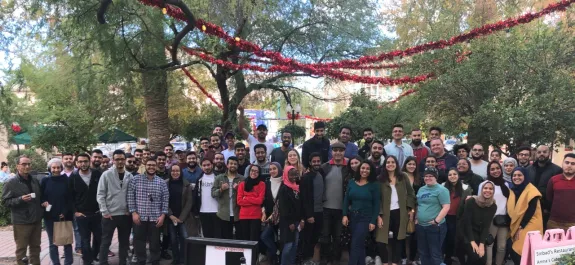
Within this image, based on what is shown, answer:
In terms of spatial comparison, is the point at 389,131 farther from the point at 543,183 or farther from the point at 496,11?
the point at 543,183

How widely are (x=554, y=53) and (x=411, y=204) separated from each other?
7.47 m

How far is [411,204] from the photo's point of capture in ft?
19.3

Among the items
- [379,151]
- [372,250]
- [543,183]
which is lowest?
[372,250]

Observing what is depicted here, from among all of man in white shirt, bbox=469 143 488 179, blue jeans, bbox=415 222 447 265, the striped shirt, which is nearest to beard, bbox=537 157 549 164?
man in white shirt, bbox=469 143 488 179

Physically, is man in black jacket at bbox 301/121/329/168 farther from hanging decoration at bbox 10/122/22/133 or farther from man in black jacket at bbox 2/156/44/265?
hanging decoration at bbox 10/122/22/133

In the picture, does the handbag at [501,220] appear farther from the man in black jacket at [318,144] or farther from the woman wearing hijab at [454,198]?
the man in black jacket at [318,144]

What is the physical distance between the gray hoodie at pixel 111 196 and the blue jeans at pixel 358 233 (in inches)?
132

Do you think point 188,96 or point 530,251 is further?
point 188,96

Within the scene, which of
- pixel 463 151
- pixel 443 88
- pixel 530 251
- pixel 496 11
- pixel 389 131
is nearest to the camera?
pixel 530 251

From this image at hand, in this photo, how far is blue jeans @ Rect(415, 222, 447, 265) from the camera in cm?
552

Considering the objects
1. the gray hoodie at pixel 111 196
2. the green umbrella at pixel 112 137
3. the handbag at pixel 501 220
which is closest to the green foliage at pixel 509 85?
the handbag at pixel 501 220

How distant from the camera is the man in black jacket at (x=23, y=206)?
5.81 m

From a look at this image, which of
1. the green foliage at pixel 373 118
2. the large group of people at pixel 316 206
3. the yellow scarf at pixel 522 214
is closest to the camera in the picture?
the yellow scarf at pixel 522 214

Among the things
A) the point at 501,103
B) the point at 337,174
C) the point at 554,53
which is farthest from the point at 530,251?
the point at 554,53
